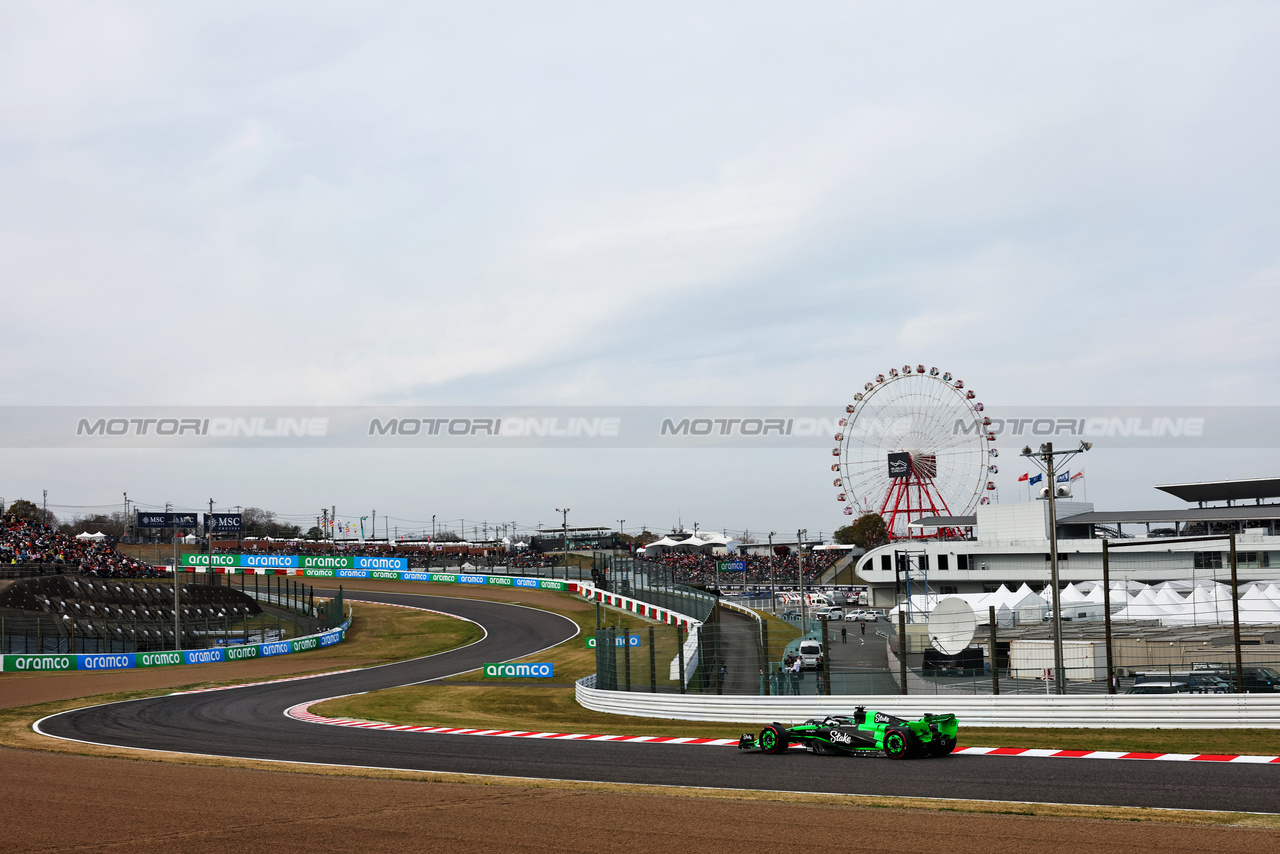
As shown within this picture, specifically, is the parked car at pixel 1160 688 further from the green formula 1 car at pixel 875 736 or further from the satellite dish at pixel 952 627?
the green formula 1 car at pixel 875 736

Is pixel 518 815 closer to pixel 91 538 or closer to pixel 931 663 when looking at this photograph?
pixel 931 663

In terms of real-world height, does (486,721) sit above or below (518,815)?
below

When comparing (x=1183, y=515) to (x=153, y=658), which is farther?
(x=1183, y=515)

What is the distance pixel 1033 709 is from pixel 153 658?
1547 inches

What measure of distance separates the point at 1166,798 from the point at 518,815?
8.11 meters

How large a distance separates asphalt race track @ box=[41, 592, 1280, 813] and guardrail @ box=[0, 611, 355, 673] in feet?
51.2

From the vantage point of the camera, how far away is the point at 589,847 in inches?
405

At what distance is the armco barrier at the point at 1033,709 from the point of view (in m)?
18.5

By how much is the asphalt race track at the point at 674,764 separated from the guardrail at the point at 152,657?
15.6m

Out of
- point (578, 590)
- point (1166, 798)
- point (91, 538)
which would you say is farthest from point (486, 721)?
point (91, 538)

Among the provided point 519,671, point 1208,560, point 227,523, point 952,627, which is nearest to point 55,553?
point 519,671

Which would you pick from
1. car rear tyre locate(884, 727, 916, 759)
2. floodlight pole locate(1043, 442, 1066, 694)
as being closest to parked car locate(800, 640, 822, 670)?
floodlight pole locate(1043, 442, 1066, 694)

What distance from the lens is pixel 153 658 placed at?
44281mm

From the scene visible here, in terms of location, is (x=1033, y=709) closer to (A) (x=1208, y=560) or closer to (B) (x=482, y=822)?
(B) (x=482, y=822)
